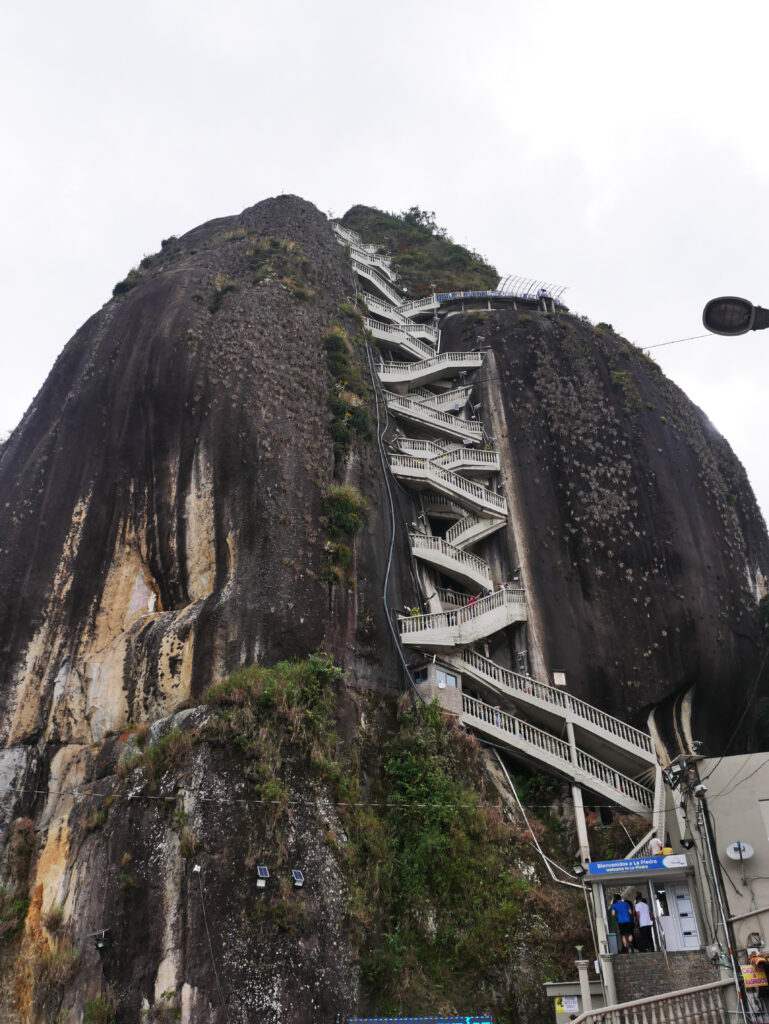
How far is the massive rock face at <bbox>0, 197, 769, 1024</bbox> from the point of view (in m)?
15.8

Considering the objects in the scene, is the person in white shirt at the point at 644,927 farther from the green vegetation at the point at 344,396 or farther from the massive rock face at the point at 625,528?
the green vegetation at the point at 344,396

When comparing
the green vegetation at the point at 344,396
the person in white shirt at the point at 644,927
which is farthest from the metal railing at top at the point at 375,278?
the person in white shirt at the point at 644,927

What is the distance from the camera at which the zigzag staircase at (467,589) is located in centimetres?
2328

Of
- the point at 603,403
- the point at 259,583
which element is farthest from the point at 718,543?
the point at 259,583

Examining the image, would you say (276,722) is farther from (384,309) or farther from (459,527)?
(384,309)

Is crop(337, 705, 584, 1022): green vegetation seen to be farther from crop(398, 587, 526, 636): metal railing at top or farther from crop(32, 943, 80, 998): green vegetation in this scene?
crop(32, 943, 80, 998): green vegetation

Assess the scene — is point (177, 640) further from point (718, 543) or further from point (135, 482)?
point (718, 543)

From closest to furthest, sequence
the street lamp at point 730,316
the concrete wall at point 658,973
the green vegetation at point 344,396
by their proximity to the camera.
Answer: the street lamp at point 730,316
the concrete wall at point 658,973
the green vegetation at point 344,396

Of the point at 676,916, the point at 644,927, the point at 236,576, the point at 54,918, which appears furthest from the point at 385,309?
the point at 644,927

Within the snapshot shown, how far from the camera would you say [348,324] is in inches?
1314

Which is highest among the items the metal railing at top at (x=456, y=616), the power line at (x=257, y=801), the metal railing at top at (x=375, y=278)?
the metal railing at top at (x=375, y=278)

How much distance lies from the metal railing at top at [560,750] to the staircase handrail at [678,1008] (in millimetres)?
10455

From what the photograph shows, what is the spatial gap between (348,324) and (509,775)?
64.7 ft

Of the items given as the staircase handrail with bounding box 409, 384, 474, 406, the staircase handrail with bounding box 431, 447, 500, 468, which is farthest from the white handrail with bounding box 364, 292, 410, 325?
the staircase handrail with bounding box 431, 447, 500, 468
